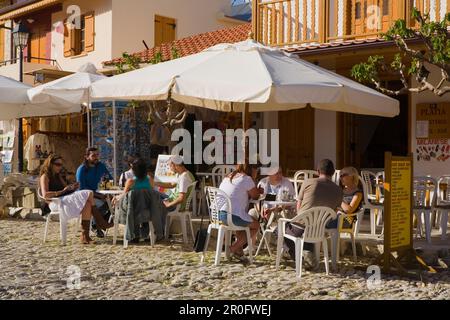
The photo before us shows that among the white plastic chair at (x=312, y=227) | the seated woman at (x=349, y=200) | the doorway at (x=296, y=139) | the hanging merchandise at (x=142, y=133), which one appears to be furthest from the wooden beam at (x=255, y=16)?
the white plastic chair at (x=312, y=227)

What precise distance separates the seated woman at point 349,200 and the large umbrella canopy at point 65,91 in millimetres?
4581

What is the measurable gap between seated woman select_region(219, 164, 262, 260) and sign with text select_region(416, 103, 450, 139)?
5.00m

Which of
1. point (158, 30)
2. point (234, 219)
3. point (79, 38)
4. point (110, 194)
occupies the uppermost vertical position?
point (158, 30)

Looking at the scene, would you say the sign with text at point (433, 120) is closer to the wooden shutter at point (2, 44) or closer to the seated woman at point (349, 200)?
the seated woman at point (349, 200)

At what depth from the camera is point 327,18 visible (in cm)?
1147

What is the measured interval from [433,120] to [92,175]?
6085 millimetres

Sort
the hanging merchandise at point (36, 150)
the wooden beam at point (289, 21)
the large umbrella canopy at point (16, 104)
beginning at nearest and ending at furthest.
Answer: the large umbrella canopy at point (16, 104), the wooden beam at point (289, 21), the hanging merchandise at point (36, 150)

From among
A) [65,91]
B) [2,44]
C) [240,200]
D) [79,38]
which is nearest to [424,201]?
[240,200]

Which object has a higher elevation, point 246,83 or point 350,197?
point 246,83

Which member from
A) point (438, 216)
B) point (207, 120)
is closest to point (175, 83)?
point (438, 216)

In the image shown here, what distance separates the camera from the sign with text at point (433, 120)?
36.9ft

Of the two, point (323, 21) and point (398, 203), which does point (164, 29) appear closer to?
point (323, 21)
